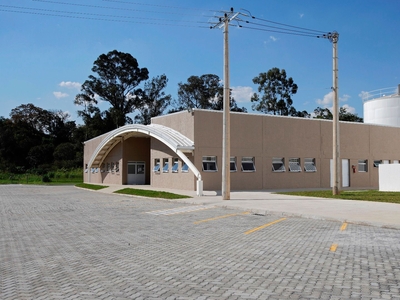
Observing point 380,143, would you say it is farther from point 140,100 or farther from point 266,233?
point 140,100

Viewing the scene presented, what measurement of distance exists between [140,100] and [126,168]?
40170 mm

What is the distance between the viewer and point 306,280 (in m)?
7.02

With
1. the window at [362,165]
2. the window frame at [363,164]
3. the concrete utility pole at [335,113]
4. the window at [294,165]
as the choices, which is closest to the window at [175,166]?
the window at [294,165]

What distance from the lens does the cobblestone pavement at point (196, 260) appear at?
21.2ft

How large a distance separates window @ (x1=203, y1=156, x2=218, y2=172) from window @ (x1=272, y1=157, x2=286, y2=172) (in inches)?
203

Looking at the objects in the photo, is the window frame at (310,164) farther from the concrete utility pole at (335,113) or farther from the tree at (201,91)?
the tree at (201,91)

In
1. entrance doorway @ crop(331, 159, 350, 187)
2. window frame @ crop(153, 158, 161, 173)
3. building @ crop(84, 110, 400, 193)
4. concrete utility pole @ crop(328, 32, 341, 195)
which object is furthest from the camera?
entrance doorway @ crop(331, 159, 350, 187)

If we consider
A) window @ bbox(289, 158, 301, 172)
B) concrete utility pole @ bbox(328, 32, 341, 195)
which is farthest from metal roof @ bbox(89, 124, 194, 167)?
concrete utility pole @ bbox(328, 32, 341, 195)

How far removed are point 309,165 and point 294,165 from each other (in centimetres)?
150

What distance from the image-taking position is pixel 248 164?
107ft

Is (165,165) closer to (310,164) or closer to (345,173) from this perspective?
(310,164)

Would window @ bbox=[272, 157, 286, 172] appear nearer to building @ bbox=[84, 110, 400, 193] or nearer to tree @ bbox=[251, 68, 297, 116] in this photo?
building @ bbox=[84, 110, 400, 193]

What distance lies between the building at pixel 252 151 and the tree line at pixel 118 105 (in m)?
34.3

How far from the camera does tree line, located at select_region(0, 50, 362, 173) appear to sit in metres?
74.8
